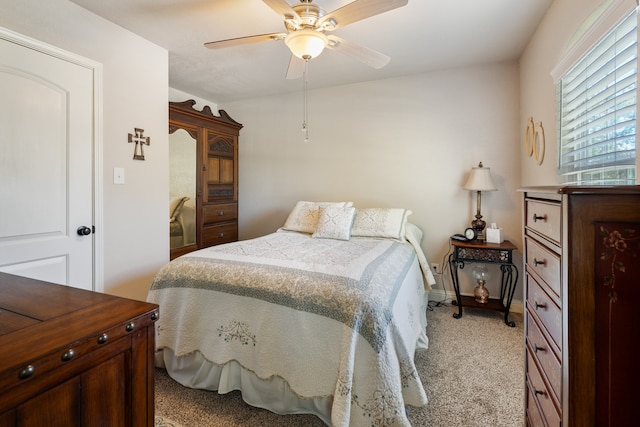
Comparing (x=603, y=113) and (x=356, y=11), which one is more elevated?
(x=356, y=11)

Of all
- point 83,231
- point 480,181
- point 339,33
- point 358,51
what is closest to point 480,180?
point 480,181

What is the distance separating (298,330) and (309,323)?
69mm

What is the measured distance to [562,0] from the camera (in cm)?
185

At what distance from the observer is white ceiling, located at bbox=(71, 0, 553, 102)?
204 centimetres

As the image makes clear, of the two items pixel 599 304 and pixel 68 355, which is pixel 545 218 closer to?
pixel 599 304

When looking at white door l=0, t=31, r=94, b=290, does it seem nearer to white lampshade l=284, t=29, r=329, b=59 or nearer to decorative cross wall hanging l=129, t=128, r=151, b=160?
decorative cross wall hanging l=129, t=128, r=151, b=160

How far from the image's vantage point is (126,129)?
92.4 inches

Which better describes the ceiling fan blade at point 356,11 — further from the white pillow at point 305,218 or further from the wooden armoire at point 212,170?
the wooden armoire at point 212,170

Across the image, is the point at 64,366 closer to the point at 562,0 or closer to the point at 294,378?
the point at 294,378

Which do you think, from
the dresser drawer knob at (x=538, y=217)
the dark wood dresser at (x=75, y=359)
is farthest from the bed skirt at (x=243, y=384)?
the dresser drawer knob at (x=538, y=217)

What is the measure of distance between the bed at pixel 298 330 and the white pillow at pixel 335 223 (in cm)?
65

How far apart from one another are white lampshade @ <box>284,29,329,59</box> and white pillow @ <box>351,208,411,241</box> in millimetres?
1601

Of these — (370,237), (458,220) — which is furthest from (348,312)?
(458,220)

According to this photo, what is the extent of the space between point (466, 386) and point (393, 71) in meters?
2.84
